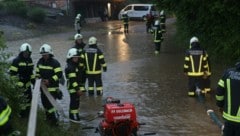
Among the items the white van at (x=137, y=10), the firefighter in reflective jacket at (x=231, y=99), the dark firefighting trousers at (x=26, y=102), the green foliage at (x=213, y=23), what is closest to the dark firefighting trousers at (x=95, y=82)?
the dark firefighting trousers at (x=26, y=102)

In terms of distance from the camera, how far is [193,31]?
2197 centimetres

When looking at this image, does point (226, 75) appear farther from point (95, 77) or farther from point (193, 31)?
point (193, 31)

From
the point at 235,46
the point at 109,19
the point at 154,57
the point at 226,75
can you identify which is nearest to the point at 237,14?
the point at 235,46

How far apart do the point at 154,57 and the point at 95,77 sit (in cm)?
867

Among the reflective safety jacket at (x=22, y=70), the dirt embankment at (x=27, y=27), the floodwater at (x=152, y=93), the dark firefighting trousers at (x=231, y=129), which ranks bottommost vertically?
the floodwater at (x=152, y=93)

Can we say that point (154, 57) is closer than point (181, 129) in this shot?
No

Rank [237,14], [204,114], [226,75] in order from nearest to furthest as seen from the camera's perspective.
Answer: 1. [226,75]
2. [204,114]
3. [237,14]

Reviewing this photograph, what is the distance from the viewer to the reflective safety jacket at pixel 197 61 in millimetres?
13953

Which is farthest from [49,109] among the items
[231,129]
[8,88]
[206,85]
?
[206,85]

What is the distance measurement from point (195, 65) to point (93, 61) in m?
2.86

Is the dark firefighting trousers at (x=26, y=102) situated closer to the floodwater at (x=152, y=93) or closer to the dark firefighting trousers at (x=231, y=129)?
the floodwater at (x=152, y=93)

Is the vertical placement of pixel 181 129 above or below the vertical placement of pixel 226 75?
below

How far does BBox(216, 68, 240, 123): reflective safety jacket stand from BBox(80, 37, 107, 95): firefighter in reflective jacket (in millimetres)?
7154

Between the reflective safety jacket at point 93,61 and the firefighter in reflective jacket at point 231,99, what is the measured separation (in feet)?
23.4
